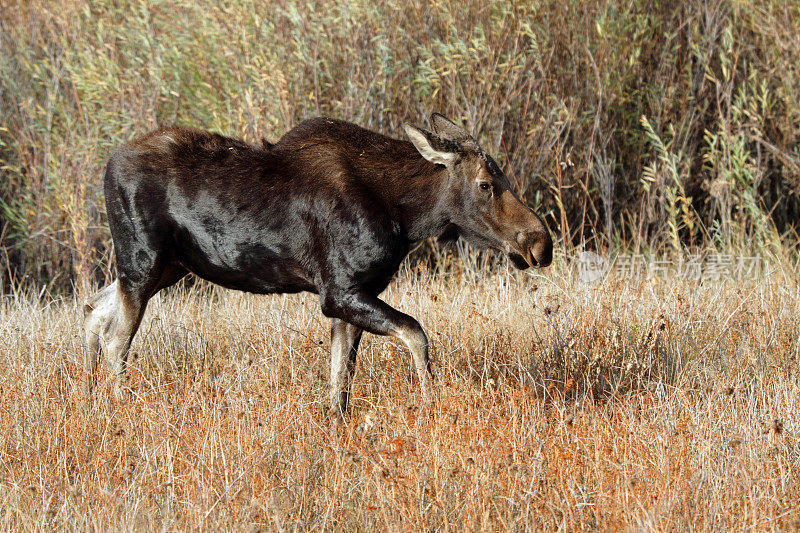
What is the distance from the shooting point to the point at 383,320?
509 cm

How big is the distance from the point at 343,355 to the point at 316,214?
2.83 feet

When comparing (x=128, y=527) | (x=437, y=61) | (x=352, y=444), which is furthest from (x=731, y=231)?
(x=128, y=527)

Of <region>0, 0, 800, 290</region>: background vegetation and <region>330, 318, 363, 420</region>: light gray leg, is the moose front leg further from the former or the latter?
<region>0, 0, 800, 290</region>: background vegetation

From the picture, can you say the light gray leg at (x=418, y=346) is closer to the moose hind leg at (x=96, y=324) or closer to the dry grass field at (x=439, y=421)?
the dry grass field at (x=439, y=421)

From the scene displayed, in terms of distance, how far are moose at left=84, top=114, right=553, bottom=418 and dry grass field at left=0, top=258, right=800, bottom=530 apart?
1.26 feet

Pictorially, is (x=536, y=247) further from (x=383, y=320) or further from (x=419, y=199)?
(x=383, y=320)

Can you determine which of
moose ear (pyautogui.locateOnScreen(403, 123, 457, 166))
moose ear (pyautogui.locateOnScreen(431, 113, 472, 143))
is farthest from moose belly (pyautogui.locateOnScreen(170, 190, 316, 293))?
moose ear (pyautogui.locateOnScreen(431, 113, 472, 143))

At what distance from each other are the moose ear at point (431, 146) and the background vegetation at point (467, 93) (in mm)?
3135

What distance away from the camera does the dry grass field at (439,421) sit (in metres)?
4.10

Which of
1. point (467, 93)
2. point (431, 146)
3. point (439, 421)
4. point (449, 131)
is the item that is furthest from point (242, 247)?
point (467, 93)

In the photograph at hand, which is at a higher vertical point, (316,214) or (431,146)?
(431,146)

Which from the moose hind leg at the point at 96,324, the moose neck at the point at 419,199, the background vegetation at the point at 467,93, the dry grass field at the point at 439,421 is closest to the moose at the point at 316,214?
the moose neck at the point at 419,199

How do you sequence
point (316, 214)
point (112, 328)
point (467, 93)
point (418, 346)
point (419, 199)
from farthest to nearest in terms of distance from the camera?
point (467, 93), point (112, 328), point (419, 199), point (316, 214), point (418, 346)

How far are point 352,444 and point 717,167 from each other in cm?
600
